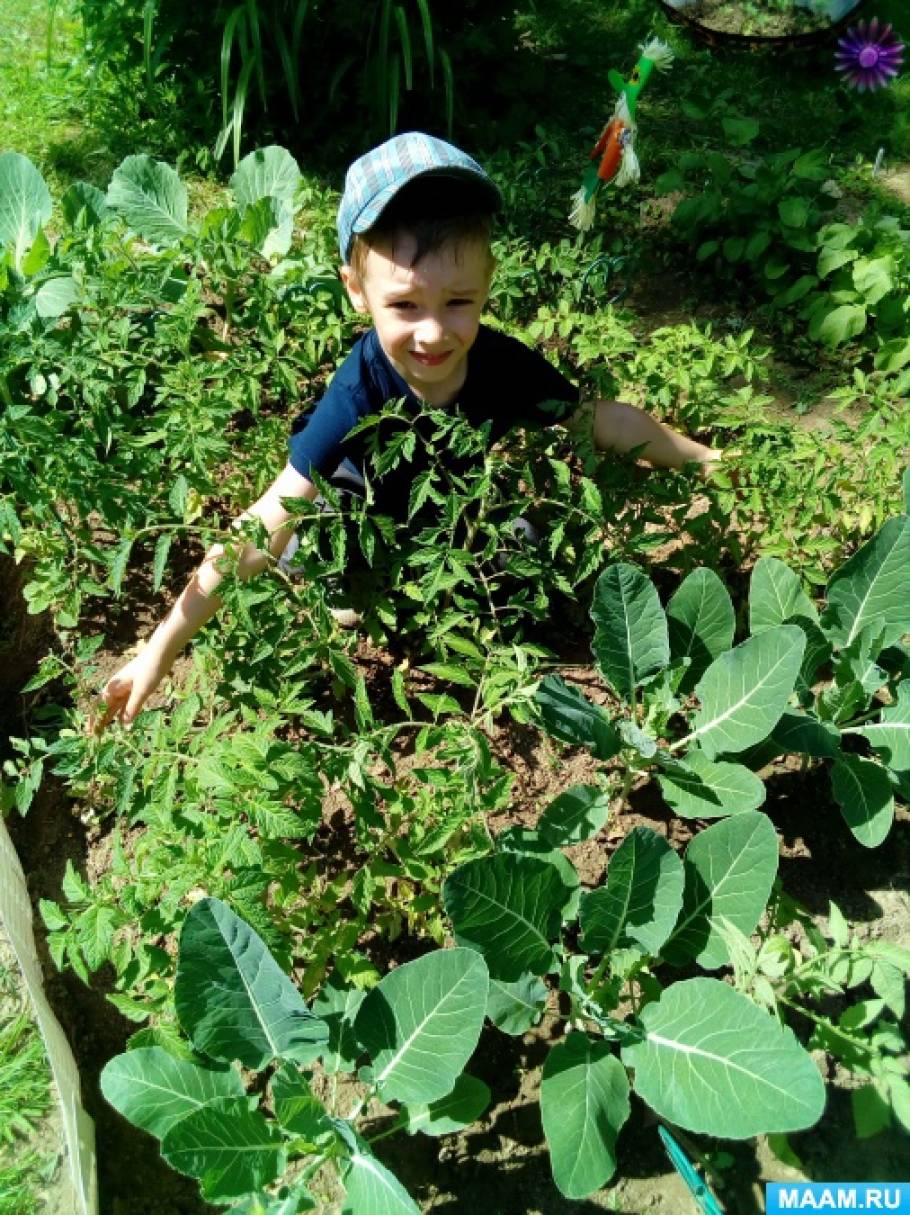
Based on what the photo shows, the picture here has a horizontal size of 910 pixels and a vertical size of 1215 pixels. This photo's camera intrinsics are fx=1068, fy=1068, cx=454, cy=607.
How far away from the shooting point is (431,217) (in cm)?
190

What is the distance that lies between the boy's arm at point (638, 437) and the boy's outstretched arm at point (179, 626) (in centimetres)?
74

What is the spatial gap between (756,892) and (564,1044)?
0.41 metres

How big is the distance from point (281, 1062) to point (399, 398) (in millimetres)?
1231

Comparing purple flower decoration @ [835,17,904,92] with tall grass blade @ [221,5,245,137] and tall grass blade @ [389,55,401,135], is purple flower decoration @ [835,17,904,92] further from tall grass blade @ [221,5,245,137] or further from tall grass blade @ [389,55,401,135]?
tall grass blade @ [221,5,245,137]

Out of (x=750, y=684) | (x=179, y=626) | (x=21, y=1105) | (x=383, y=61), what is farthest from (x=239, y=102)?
(x=21, y=1105)

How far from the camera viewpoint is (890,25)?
4348 mm

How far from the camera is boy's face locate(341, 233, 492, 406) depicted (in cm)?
191

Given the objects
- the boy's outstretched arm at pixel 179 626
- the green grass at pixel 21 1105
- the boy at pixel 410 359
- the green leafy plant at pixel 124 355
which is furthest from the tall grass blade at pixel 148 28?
the green grass at pixel 21 1105

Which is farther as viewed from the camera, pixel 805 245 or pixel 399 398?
pixel 805 245

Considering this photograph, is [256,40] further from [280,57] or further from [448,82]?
[448,82]

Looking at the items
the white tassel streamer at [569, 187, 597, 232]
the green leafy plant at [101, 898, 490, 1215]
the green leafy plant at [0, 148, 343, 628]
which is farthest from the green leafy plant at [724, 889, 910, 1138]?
the white tassel streamer at [569, 187, 597, 232]

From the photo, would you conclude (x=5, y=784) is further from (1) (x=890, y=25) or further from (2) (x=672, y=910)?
(1) (x=890, y=25)

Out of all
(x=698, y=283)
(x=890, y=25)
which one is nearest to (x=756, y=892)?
(x=698, y=283)

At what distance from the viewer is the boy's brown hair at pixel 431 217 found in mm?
1891
